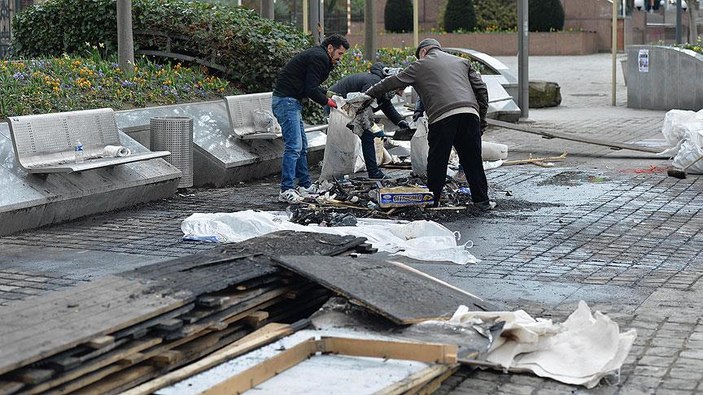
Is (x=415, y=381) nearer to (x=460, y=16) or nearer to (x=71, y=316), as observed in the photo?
(x=71, y=316)

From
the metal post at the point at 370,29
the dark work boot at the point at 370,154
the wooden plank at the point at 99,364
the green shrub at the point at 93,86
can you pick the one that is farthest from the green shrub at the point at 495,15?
the wooden plank at the point at 99,364

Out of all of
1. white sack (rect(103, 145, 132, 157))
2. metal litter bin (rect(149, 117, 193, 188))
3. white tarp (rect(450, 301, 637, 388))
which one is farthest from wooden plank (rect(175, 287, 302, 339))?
metal litter bin (rect(149, 117, 193, 188))

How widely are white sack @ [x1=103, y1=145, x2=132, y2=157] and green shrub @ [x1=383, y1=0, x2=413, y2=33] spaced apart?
99.8 ft

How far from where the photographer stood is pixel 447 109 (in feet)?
35.0

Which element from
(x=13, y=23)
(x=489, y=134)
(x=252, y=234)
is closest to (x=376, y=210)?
(x=252, y=234)

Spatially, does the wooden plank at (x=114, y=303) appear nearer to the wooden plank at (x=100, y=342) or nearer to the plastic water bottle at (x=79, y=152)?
the wooden plank at (x=100, y=342)

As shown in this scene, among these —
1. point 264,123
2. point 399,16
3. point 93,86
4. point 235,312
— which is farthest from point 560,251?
point 399,16

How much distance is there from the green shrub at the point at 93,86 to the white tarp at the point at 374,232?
10.1 feet

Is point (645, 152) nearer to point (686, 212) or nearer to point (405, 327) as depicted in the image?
point (686, 212)

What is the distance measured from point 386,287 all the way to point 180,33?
10.3m

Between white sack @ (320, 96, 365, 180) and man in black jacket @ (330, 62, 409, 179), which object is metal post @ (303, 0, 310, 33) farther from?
white sack @ (320, 96, 365, 180)

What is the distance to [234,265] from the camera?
20.3 feet

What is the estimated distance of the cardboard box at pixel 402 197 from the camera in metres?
10.5

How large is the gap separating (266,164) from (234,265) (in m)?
7.24
